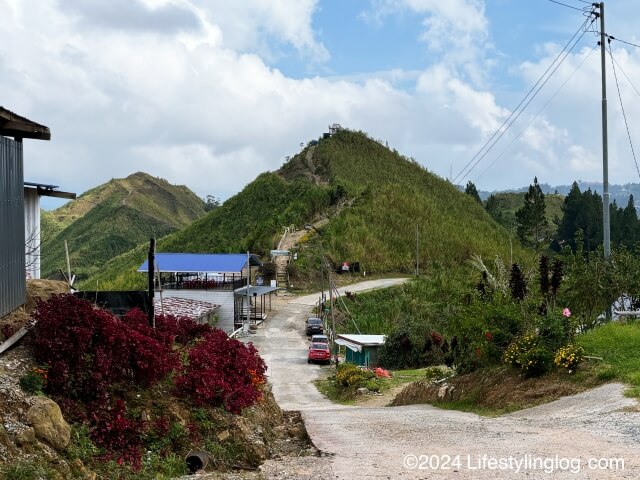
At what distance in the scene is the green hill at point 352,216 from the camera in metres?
64.1

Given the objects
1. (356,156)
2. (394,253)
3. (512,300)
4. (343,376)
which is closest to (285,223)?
(394,253)

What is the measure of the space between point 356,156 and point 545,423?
274 ft

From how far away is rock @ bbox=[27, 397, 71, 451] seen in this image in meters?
8.41

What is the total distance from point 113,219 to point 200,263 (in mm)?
91647

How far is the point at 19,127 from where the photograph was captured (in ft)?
40.2

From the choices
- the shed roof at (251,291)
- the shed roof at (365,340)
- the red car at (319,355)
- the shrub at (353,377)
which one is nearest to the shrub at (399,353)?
the shed roof at (365,340)

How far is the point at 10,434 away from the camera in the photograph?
809 cm

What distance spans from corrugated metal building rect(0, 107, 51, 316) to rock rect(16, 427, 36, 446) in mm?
3665

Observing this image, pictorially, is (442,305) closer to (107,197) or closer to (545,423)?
(545,423)

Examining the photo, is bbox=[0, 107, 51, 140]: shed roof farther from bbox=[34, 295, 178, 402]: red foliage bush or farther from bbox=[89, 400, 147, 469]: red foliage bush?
bbox=[89, 400, 147, 469]: red foliage bush

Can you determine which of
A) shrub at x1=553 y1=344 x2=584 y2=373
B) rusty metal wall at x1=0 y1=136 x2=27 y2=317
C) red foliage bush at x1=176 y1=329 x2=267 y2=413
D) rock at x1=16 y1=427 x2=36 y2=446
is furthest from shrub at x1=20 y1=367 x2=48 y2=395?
shrub at x1=553 y1=344 x2=584 y2=373

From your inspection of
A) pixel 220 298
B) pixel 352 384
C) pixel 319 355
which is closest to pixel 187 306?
pixel 220 298

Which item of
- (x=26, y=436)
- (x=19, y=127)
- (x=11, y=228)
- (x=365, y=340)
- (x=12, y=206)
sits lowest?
(x=365, y=340)

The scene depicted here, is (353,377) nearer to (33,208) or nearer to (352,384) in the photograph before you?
(352,384)
